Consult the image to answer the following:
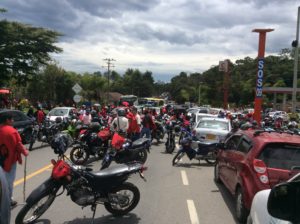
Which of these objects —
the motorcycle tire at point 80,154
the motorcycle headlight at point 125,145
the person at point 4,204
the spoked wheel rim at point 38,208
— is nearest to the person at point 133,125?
the motorcycle tire at point 80,154

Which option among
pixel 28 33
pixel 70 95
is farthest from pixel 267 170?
pixel 70 95

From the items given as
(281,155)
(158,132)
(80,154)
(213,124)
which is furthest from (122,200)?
(158,132)

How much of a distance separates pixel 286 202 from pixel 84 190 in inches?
166

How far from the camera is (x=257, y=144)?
6.81 metres

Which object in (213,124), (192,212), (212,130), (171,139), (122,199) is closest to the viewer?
(122,199)

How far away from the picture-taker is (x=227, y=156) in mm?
8680

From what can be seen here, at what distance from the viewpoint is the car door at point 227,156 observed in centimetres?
838

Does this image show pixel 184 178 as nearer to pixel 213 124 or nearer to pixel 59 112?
pixel 213 124

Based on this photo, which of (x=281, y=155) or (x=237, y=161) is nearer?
(x=281, y=155)

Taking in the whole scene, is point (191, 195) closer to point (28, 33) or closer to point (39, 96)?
point (28, 33)

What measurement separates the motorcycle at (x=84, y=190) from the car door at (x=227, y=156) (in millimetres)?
2312

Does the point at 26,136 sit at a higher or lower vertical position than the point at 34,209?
lower

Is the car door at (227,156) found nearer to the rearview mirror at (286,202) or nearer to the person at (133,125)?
the rearview mirror at (286,202)

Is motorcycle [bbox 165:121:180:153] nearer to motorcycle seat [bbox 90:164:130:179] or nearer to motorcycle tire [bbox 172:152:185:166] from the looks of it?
motorcycle tire [bbox 172:152:185:166]
